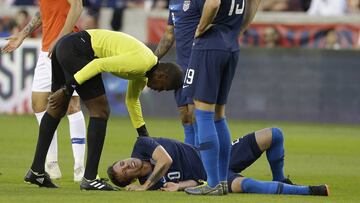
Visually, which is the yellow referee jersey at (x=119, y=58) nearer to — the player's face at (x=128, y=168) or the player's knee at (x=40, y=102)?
the player's face at (x=128, y=168)

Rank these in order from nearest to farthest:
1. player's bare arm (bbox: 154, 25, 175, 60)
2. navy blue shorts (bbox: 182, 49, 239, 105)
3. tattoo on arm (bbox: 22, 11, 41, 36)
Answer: navy blue shorts (bbox: 182, 49, 239, 105) < tattoo on arm (bbox: 22, 11, 41, 36) < player's bare arm (bbox: 154, 25, 175, 60)

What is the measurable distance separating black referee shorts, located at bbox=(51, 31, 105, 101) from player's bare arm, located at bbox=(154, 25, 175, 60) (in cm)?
215

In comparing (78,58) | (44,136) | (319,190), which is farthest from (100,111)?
(319,190)

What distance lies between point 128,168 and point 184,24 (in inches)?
108

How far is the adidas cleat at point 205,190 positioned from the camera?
34.1 feet

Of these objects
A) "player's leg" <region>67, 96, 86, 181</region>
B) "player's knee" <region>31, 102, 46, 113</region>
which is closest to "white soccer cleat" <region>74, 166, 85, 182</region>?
"player's leg" <region>67, 96, 86, 181</region>

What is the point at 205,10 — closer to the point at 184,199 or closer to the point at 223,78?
the point at 223,78

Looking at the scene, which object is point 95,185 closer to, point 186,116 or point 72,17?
point 72,17

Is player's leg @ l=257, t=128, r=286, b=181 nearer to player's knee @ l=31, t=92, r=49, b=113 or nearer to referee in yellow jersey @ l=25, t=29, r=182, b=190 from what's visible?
referee in yellow jersey @ l=25, t=29, r=182, b=190

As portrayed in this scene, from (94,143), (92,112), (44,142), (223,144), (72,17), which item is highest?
(72,17)

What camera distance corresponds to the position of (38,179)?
434 inches

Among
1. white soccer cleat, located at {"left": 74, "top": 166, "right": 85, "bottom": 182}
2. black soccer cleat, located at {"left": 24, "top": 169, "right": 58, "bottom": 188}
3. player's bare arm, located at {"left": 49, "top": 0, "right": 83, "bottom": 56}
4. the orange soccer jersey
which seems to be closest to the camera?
black soccer cleat, located at {"left": 24, "top": 169, "right": 58, "bottom": 188}

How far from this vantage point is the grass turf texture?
1021cm

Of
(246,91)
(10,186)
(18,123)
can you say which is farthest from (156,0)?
(10,186)
